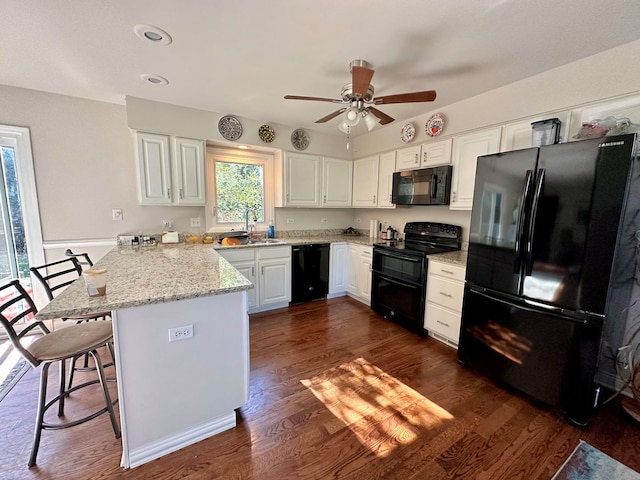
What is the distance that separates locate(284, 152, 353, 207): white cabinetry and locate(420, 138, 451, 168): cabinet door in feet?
4.47

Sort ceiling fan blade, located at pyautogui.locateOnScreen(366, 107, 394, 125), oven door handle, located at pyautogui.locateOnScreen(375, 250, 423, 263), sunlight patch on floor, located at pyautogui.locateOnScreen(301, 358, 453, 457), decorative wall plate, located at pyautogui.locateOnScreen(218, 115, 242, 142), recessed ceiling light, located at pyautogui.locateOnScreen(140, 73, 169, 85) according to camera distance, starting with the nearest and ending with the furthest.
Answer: sunlight patch on floor, located at pyautogui.locateOnScreen(301, 358, 453, 457), ceiling fan blade, located at pyautogui.locateOnScreen(366, 107, 394, 125), recessed ceiling light, located at pyautogui.locateOnScreen(140, 73, 169, 85), oven door handle, located at pyautogui.locateOnScreen(375, 250, 423, 263), decorative wall plate, located at pyautogui.locateOnScreen(218, 115, 242, 142)

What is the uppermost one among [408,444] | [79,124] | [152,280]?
[79,124]

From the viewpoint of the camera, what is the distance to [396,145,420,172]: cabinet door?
3.26 m

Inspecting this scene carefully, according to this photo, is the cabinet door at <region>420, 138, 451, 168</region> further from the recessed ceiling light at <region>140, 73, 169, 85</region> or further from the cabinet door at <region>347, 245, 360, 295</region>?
the recessed ceiling light at <region>140, 73, 169, 85</region>

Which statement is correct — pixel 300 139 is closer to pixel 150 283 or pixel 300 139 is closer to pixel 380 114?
pixel 380 114

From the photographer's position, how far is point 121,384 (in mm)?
1349

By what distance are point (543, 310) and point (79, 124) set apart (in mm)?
4581

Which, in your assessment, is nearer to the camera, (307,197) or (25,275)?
(25,275)

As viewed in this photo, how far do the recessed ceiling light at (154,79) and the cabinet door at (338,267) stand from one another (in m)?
2.63

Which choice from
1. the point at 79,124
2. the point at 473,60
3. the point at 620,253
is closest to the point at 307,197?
the point at 473,60

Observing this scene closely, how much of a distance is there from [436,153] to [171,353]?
3147 mm

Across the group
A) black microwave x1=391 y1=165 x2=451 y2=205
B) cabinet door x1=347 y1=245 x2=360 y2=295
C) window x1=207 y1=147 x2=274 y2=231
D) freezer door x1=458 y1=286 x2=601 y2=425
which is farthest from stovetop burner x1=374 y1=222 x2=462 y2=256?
window x1=207 y1=147 x2=274 y2=231

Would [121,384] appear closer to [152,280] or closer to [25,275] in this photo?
[152,280]

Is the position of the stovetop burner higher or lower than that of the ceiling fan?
lower
